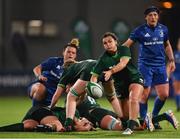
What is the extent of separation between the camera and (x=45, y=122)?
10.4 m

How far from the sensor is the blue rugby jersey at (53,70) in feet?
38.0

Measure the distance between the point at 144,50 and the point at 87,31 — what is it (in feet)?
37.8

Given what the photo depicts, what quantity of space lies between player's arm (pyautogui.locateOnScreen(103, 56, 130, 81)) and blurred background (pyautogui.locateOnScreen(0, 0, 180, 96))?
12569mm

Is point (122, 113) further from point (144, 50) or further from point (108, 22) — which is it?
point (108, 22)

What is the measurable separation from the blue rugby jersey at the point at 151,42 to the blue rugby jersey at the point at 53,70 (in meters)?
1.26

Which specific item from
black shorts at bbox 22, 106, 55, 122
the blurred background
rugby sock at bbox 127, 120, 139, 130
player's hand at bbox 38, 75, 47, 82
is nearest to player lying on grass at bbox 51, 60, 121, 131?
black shorts at bbox 22, 106, 55, 122

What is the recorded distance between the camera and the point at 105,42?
388 inches

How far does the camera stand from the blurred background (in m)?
22.6

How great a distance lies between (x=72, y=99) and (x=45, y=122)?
23.1 inches

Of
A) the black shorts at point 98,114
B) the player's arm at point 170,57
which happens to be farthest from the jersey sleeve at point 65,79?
the player's arm at point 170,57

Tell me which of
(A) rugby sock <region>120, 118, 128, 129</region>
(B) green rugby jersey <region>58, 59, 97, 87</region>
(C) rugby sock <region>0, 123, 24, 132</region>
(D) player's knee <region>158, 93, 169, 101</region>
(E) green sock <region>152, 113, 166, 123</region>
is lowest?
(C) rugby sock <region>0, 123, 24, 132</region>

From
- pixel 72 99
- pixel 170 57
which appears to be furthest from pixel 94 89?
pixel 170 57

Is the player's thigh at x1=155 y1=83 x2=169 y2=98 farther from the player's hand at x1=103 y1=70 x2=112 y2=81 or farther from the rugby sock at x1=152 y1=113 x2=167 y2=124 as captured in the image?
the player's hand at x1=103 y1=70 x2=112 y2=81

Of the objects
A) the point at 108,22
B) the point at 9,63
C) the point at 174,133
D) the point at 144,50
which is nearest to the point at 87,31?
the point at 108,22
